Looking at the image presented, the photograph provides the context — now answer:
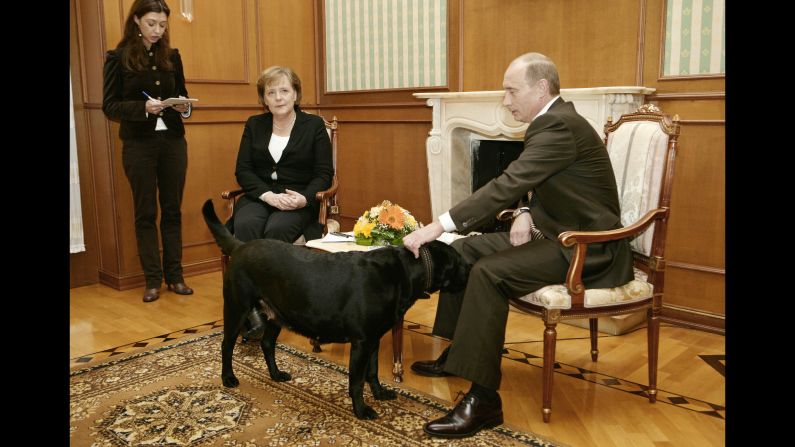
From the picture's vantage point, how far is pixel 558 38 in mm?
3930

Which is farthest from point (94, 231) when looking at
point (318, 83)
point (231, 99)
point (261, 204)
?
point (318, 83)

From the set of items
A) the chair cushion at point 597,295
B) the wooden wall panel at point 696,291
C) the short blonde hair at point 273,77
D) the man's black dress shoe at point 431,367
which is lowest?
the man's black dress shoe at point 431,367

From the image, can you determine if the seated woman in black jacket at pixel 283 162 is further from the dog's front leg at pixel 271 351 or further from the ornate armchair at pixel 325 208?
the dog's front leg at pixel 271 351

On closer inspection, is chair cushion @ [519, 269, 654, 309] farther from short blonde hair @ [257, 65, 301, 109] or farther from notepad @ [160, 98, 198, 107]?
notepad @ [160, 98, 198, 107]

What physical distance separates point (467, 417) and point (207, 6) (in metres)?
3.70

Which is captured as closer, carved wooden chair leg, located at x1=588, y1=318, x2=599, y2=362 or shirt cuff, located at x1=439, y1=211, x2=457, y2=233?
shirt cuff, located at x1=439, y1=211, x2=457, y2=233

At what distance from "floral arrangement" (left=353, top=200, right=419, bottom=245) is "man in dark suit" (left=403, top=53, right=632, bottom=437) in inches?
24.1

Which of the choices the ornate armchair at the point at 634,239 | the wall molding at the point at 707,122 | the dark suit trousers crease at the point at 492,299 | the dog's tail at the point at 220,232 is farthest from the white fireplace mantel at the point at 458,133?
the dog's tail at the point at 220,232

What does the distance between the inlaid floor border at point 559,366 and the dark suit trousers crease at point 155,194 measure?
81cm

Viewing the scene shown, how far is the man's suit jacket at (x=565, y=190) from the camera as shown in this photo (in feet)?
7.91

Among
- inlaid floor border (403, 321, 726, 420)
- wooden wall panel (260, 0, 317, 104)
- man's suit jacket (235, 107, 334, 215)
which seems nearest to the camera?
inlaid floor border (403, 321, 726, 420)

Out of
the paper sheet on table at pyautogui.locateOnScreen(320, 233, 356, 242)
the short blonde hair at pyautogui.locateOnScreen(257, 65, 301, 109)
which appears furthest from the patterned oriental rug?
the short blonde hair at pyautogui.locateOnScreen(257, 65, 301, 109)

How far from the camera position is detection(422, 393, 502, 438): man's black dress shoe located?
2.32 m

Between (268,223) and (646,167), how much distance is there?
1.87 meters
